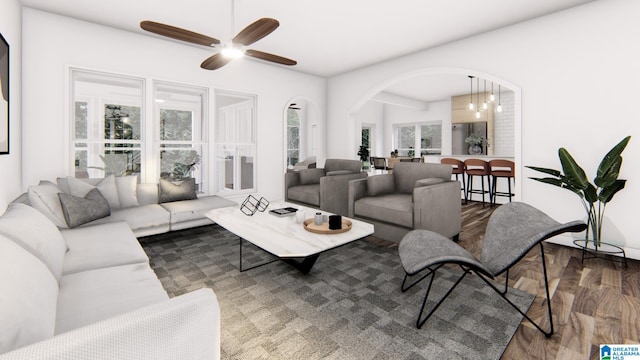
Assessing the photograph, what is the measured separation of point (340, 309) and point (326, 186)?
7.82 feet

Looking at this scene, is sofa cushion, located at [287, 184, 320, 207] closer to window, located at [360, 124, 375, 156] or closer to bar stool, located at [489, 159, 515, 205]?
bar stool, located at [489, 159, 515, 205]

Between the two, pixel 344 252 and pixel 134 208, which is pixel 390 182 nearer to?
pixel 344 252

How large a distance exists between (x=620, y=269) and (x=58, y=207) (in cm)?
537

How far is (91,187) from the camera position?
10.9 feet

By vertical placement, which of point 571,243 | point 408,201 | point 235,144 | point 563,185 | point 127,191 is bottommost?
point 571,243

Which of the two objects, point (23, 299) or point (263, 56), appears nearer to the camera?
point (23, 299)

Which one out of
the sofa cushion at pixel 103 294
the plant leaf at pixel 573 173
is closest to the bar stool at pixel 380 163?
the plant leaf at pixel 573 173

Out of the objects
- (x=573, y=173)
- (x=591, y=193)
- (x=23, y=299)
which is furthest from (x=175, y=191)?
(x=591, y=193)

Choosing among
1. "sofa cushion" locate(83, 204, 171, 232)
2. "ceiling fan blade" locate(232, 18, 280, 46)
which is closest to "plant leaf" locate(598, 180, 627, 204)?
"ceiling fan blade" locate(232, 18, 280, 46)

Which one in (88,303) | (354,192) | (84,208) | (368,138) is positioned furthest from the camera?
(368,138)

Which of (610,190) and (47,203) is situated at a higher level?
(610,190)

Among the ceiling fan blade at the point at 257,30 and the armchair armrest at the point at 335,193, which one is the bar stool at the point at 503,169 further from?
the ceiling fan blade at the point at 257,30

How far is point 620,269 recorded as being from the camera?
9.43ft

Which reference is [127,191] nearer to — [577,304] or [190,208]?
[190,208]
